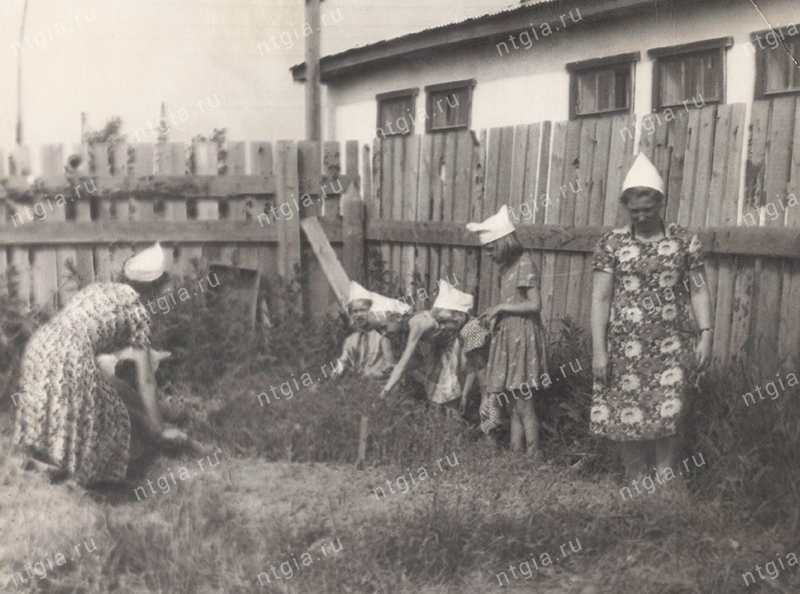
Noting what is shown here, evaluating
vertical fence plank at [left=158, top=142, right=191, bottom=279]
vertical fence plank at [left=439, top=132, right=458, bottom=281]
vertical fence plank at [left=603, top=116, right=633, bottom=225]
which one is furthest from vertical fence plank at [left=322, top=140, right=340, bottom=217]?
vertical fence plank at [left=603, top=116, right=633, bottom=225]

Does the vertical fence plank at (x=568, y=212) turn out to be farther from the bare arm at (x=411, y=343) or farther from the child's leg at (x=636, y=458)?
the child's leg at (x=636, y=458)

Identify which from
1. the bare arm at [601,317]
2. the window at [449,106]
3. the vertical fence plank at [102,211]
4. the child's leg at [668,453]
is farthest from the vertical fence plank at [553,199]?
the window at [449,106]

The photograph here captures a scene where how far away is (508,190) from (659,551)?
3332mm

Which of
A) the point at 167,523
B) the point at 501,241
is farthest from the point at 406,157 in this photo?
the point at 167,523

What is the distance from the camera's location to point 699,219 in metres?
4.98

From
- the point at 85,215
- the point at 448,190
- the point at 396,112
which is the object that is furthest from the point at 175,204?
the point at 396,112

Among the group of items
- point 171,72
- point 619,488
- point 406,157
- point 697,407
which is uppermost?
point 171,72

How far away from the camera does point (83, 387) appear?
420 centimetres

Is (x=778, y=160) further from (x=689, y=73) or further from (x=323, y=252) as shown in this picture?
(x=689, y=73)

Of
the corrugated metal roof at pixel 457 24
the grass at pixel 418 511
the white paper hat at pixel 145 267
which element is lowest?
the grass at pixel 418 511

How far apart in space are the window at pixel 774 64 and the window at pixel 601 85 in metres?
1.42

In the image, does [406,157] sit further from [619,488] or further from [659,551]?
[659,551]

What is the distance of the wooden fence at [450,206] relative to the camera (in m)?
4.63

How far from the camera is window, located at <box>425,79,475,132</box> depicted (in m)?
11.0
